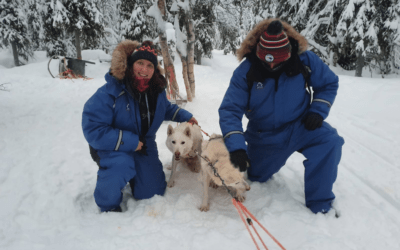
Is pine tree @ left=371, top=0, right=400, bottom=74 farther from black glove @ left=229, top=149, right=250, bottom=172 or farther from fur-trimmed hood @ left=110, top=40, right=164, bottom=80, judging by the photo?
fur-trimmed hood @ left=110, top=40, right=164, bottom=80

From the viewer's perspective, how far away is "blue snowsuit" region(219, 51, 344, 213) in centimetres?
205

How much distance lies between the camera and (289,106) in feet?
7.13

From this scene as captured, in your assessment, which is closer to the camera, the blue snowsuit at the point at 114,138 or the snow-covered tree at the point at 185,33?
the blue snowsuit at the point at 114,138

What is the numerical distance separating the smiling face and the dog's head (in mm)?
704

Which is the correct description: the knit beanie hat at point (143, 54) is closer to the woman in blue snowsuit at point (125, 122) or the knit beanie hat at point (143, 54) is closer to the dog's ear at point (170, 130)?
the woman in blue snowsuit at point (125, 122)

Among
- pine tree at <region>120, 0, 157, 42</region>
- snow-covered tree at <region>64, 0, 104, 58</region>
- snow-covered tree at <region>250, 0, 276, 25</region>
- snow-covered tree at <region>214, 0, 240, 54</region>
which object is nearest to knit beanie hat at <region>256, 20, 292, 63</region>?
snow-covered tree at <region>214, 0, 240, 54</region>

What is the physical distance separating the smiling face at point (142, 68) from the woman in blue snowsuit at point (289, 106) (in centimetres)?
89

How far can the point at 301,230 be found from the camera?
6.14 ft

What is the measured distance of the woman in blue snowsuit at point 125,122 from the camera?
2129 millimetres

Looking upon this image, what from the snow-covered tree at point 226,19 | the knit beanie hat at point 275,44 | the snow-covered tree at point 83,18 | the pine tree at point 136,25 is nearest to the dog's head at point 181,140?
the knit beanie hat at point 275,44

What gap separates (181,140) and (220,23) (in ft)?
24.9

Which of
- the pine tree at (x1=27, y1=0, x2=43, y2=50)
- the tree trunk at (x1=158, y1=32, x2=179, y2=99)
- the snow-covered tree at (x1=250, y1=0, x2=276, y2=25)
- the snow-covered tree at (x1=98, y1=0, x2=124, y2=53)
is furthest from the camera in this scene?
the snow-covered tree at (x1=98, y1=0, x2=124, y2=53)

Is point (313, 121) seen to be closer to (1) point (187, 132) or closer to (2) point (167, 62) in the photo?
(1) point (187, 132)

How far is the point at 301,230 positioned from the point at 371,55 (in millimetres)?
9244
